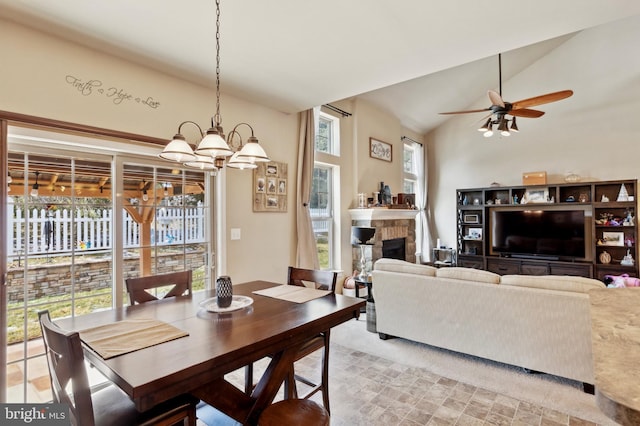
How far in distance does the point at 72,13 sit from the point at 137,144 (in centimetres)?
97

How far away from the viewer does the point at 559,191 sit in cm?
578

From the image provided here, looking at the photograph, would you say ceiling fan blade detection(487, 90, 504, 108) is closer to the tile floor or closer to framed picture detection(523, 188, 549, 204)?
framed picture detection(523, 188, 549, 204)

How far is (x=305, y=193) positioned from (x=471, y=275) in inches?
87.4

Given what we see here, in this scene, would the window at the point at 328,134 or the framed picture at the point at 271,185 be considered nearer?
the framed picture at the point at 271,185

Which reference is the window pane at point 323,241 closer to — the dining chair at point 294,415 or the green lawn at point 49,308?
the green lawn at point 49,308

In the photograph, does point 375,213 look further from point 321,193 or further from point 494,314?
point 494,314

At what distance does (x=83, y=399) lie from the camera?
1121 mm

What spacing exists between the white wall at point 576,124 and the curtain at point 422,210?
2.51 ft

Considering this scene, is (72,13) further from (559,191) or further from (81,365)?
(559,191)

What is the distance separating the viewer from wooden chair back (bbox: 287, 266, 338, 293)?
94.3 inches

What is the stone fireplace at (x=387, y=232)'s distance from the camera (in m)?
5.33

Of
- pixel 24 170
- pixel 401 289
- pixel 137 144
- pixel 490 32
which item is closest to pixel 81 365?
pixel 24 170

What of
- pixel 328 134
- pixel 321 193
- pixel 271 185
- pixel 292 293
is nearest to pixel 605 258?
pixel 321 193

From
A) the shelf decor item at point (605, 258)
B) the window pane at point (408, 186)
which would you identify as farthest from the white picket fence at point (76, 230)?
the shelf decor item at point (605, 258)
